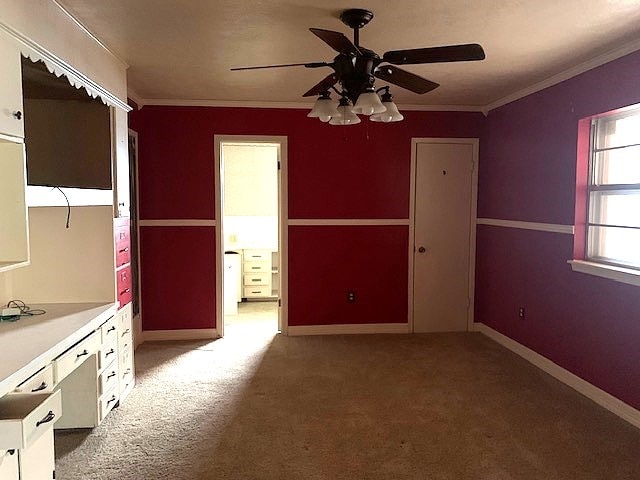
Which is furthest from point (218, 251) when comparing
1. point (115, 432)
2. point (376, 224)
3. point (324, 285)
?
point (115, 432)

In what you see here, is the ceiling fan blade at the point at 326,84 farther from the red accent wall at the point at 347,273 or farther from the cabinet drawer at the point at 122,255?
the red accent wall at the point at 347,273

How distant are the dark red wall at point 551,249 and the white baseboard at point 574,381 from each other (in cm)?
5

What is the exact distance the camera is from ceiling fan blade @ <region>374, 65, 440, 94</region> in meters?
2.44

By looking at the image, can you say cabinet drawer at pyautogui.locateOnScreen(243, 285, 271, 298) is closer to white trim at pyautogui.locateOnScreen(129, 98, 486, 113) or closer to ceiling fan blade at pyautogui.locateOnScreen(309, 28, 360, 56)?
white trim at pyautogui.locateOnScreen(129, 98, 486, 113)

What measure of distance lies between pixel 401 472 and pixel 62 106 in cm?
285

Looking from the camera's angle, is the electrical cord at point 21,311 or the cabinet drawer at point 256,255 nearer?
the electrical cord at point 21,311

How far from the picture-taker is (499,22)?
8.82ft

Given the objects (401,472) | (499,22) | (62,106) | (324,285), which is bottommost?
(401,472)

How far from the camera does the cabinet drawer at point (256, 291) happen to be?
680 centimetres

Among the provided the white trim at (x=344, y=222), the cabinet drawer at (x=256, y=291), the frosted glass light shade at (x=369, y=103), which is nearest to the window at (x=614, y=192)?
the white trim at (x=344, y=222)

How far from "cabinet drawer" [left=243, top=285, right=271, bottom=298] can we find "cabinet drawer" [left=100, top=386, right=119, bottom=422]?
3.58 m

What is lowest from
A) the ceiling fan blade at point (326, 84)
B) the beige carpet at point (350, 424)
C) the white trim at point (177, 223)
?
the beige carpet at point (350, 424)

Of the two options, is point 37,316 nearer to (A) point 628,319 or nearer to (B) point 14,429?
(B) point 14,429

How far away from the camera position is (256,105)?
193 inches
